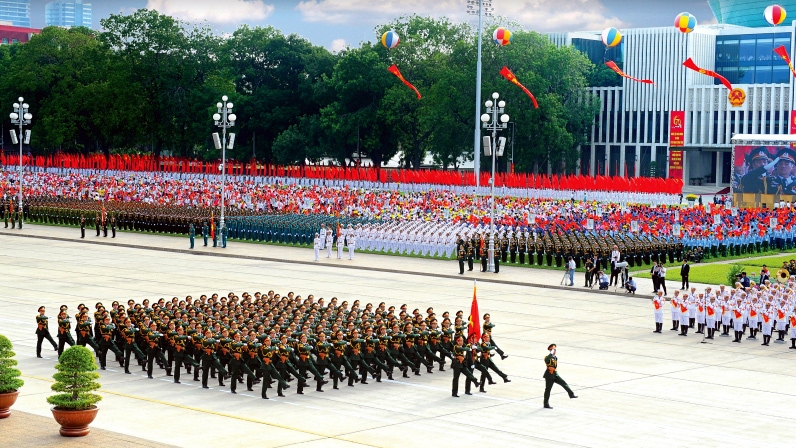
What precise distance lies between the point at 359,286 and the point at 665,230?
15863 mm

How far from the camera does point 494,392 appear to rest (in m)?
21.0

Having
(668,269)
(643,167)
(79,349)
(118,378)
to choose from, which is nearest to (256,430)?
(79,349)

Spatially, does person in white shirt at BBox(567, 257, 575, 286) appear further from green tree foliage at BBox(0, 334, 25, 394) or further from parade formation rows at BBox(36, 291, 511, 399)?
green tree foliage at BBox(0, 334, 25, 394)

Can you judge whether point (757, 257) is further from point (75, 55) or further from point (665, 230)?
point (75, 55)

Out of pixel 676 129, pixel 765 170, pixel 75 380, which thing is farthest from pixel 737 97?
pixel 75 380

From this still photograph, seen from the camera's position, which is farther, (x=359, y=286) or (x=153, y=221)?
(x=153, y=221)

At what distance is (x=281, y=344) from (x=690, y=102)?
294 ft

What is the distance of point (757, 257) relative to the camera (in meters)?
46.9

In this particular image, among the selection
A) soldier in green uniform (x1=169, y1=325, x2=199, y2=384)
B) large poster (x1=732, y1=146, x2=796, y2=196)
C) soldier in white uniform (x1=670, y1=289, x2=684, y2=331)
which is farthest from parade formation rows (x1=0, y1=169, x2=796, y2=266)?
soldier in green uniform (x1=169, y1=325, x2=199, y2=384)

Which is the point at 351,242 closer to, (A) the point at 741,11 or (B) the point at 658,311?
(B) the point at 658,311

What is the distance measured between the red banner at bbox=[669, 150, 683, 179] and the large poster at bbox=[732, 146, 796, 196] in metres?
34.3

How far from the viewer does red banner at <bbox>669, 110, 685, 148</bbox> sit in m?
102

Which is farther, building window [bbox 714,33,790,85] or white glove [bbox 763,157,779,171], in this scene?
building window [bbox 714,33,790,85]

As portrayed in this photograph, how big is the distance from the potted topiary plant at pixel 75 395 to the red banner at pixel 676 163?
300ft
